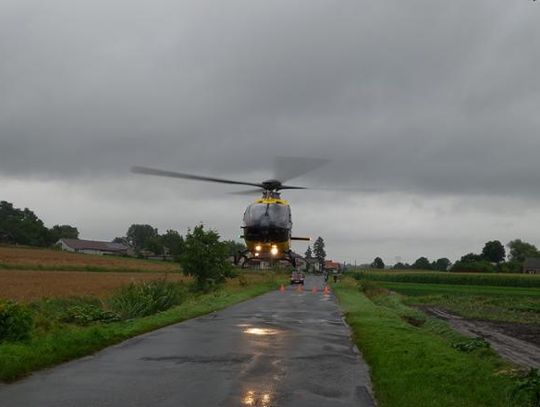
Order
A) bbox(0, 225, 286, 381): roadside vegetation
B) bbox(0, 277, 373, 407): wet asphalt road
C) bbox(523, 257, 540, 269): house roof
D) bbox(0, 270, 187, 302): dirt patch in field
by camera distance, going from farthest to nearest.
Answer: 1. bbox(523, 257, 540, 269): house roof
2. bbox(0, 270, 187, 302): dirt patch in field
3. bbox(0, 225, 286, 381): roadside vegetation
4. bbox(0, 277, 373, 407): wet asphalt road

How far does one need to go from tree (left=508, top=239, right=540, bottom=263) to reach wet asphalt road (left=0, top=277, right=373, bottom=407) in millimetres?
173283

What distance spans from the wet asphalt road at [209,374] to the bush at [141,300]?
577 centimetres

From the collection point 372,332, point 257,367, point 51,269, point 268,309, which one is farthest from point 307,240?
point 51,269

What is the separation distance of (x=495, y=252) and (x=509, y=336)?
6356 inches

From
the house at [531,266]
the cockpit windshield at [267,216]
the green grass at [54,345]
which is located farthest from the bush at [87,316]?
the house at [531,266]

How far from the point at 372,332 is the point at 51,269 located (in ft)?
197

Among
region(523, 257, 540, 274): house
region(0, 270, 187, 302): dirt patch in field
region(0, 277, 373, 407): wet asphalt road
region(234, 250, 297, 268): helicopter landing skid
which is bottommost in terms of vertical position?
region(0, 277, 373, 407): wet asphalt road

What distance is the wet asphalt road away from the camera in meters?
8.59

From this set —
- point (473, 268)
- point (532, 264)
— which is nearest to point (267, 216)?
point (473, 268)

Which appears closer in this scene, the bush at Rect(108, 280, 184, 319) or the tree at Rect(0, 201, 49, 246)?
the bush at Rect(108, 280, 184, 319)

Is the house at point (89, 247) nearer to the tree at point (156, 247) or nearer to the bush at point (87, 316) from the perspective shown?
the tree at point (156, 247)

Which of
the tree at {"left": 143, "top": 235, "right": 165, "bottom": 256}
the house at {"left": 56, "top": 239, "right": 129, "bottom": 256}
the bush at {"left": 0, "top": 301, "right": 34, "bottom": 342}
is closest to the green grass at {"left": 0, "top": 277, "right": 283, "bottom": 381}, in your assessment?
the bush at {"left": 0, "top": 301, "right": 34, "bottom": 342}

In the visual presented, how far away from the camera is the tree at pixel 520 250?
175 m

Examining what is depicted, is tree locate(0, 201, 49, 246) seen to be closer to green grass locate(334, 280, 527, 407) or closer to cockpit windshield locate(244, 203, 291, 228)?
cockpit windshield locate(244, 203, 291, 228)
